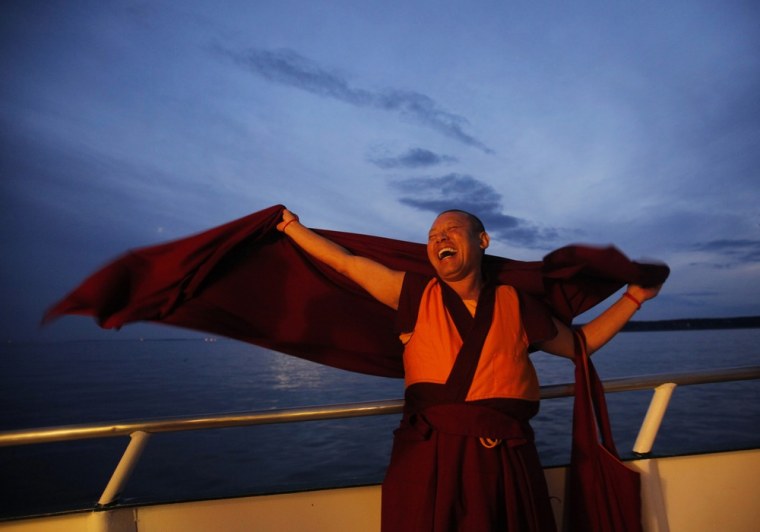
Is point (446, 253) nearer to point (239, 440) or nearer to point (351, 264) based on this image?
point (351, 264)

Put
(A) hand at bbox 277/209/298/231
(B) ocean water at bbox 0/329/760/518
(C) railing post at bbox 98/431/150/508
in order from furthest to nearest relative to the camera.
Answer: (B) ocean water at bbox 0/329/760/518 < (A) hand at bbox 277/209/298/231 < (C) railing post at bbox 98/431/150/508

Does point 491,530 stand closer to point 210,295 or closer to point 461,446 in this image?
point 461,446

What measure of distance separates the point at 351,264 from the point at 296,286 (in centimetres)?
28

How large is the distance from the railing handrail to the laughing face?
490 millimetres

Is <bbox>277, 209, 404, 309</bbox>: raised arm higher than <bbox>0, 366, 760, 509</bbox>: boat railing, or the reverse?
<bbox>277, 209, 404, 309</bbox>: raised arm

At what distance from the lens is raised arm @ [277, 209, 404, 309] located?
178cm

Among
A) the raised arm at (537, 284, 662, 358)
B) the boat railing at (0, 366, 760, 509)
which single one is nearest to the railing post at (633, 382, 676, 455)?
the boat railing at (0, 366, 760, 509)

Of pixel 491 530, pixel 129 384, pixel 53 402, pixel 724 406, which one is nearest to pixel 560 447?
pixel 724 406

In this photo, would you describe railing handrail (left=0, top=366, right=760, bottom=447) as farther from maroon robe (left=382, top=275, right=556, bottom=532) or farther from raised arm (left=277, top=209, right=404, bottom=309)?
raised arm (left=277, top=209, right=404, bottom=309)

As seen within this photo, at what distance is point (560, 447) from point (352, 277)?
401 inches

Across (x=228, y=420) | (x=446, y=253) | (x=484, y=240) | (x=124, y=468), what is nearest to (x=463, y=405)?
(x=446, y=253)

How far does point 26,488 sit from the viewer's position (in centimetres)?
910

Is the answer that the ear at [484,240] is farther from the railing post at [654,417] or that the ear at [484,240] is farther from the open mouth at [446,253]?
the railing post at [654,417]

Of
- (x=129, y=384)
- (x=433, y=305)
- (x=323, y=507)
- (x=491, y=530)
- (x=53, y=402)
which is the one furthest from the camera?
(x=129, y=384)
